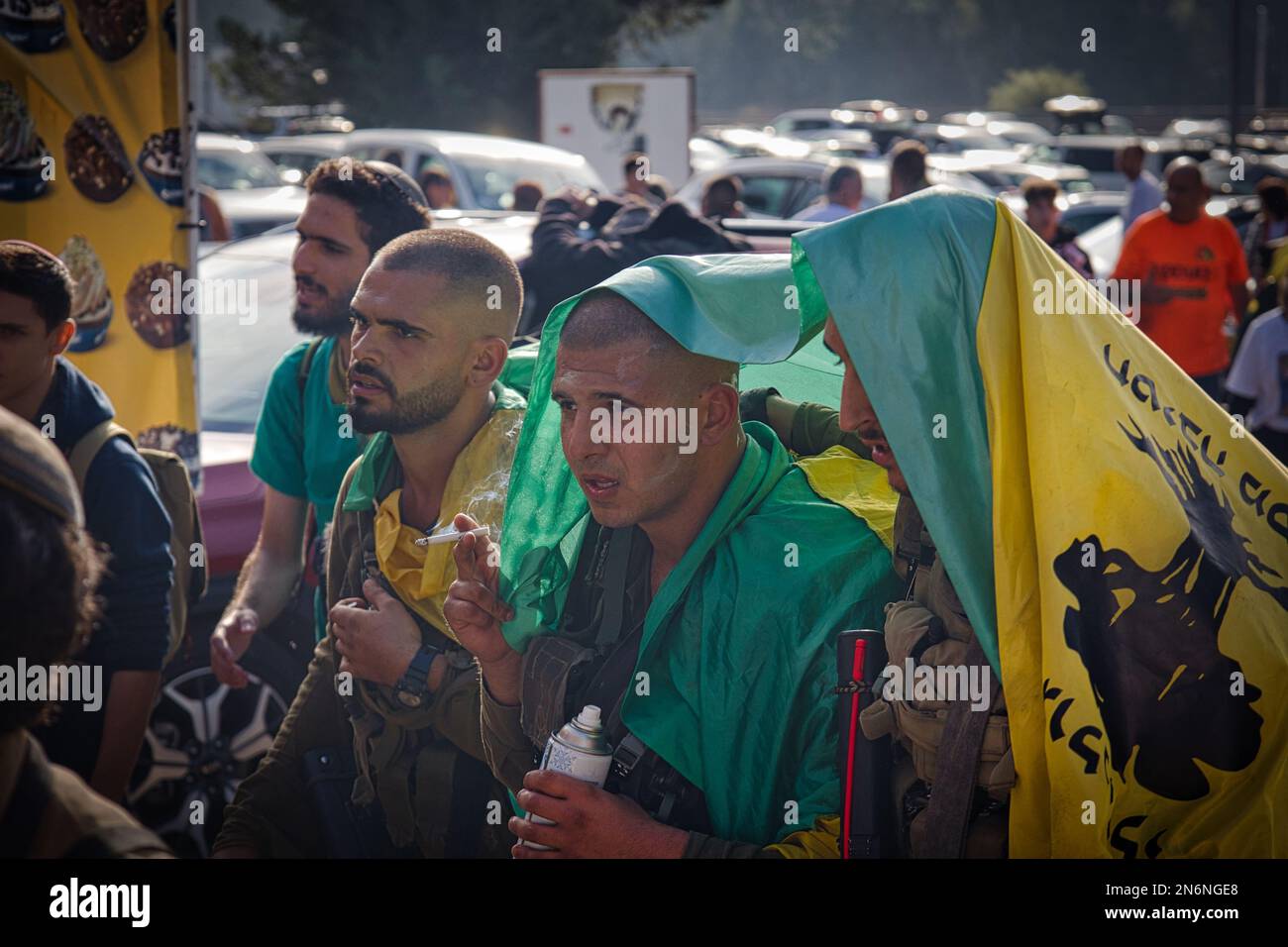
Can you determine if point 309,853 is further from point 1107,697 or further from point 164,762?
point 1107,697

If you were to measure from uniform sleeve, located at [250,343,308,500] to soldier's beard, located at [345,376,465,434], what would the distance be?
69 centimetres

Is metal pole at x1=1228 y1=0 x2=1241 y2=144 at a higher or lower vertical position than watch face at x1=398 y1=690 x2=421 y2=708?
higher

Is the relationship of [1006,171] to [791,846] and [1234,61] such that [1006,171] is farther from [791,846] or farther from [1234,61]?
[791,846]

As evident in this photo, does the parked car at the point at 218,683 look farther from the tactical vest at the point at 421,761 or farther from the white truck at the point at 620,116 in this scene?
the white truck at the point at 620,116

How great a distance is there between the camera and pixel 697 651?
2826 mm

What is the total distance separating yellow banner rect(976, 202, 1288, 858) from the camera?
255 centimetres

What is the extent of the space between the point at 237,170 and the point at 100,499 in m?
15.9

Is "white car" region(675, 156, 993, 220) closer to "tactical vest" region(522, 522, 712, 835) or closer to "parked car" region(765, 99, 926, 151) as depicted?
"tactical vest" region(522, 522, 712, 835)

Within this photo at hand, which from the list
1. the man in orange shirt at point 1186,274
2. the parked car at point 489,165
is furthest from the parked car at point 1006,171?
the man in orange shirt at point 1186,274

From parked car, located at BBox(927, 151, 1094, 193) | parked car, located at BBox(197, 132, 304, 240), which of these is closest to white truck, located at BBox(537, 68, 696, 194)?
parked car, located at BBox(197, 132, 304, 240)

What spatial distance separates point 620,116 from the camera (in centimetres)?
1620

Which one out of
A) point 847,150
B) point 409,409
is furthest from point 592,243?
point 847,150

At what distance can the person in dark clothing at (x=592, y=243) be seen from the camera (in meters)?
5.30

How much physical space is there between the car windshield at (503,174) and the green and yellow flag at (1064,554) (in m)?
10.3
